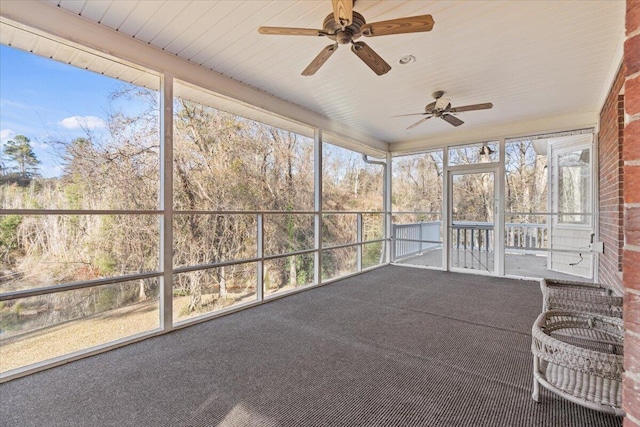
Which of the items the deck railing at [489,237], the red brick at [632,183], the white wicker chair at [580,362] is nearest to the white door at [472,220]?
the deck railing at [489,237]

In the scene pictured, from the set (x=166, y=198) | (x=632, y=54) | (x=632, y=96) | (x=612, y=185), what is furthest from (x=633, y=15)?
(x=612, y=185)

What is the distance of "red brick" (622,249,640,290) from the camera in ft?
2.29

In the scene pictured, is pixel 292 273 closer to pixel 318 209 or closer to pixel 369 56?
pixel 318 209

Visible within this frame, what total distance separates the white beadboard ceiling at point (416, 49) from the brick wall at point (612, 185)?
307 millimetres

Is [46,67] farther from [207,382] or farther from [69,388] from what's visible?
[207,382]

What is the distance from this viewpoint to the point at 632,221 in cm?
71

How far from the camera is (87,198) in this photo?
11.8 ft

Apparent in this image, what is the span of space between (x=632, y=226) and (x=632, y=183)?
0.10m

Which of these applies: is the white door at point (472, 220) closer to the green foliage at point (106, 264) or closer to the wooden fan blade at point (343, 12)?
the wooden fan blade at point (343, 12)

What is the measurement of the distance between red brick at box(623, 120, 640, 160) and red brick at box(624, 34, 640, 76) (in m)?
0.13

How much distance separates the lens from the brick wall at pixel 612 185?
2.95 m

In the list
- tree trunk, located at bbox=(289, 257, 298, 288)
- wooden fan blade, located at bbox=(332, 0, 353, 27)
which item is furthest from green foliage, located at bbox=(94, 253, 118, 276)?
wooden fan blade, located at bbox=(332, 0, 353, 27)

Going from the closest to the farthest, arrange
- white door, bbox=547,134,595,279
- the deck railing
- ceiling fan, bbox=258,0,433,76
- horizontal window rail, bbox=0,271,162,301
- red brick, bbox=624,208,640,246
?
red brick, bbox=624,208,640,246
ceiling fan, bbox=258,0,433,76
horizontal window rail, bbox=0,271,162,301
white door, bbox=547,134,595,279
the deck railing

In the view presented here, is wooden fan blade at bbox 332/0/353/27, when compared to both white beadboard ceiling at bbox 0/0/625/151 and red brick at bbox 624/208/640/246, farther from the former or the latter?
red brick at bbox 624/208/640/246
